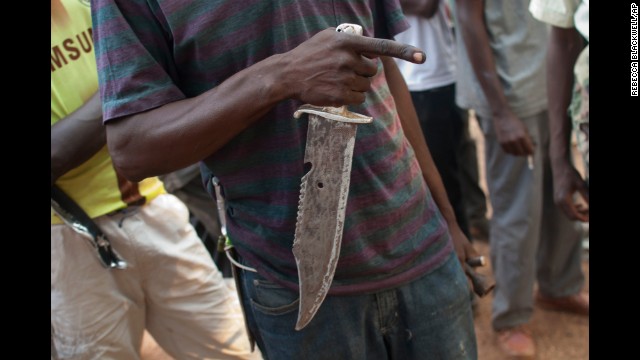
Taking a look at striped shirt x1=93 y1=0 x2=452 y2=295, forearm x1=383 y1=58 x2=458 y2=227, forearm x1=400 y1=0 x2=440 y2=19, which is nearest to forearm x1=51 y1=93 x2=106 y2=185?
striped shirt x1=93 y1=0 x2=452 y2=295

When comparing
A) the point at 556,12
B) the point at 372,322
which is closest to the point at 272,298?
the point at 372,322

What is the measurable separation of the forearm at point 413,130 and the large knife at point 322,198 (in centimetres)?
58

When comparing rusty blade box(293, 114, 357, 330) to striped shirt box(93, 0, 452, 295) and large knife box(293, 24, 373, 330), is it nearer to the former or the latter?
large knife box(293, 24, 373, 330)

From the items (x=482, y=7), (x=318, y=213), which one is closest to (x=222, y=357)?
(x=318, y=213)

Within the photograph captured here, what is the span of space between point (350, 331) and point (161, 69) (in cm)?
79

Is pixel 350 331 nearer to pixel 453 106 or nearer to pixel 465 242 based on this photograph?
pixel 465 242

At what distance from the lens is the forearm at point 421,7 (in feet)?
12.9

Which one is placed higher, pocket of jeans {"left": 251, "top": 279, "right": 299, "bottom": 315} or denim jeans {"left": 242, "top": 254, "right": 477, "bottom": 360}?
pocket of jeans {"left": 251, "top": 279, "right": 299, "bottom": 315}

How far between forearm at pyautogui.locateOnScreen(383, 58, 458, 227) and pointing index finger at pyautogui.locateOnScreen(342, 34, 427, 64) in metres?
0.60

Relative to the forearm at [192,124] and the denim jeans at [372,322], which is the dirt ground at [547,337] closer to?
the denim jeans at [372,322]

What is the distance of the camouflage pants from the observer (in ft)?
8.13

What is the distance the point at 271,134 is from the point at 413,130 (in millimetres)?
610

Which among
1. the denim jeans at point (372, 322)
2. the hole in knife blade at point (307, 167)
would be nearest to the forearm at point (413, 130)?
the denim jeans at point (372, 322)

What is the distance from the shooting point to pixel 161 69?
1.57 m
